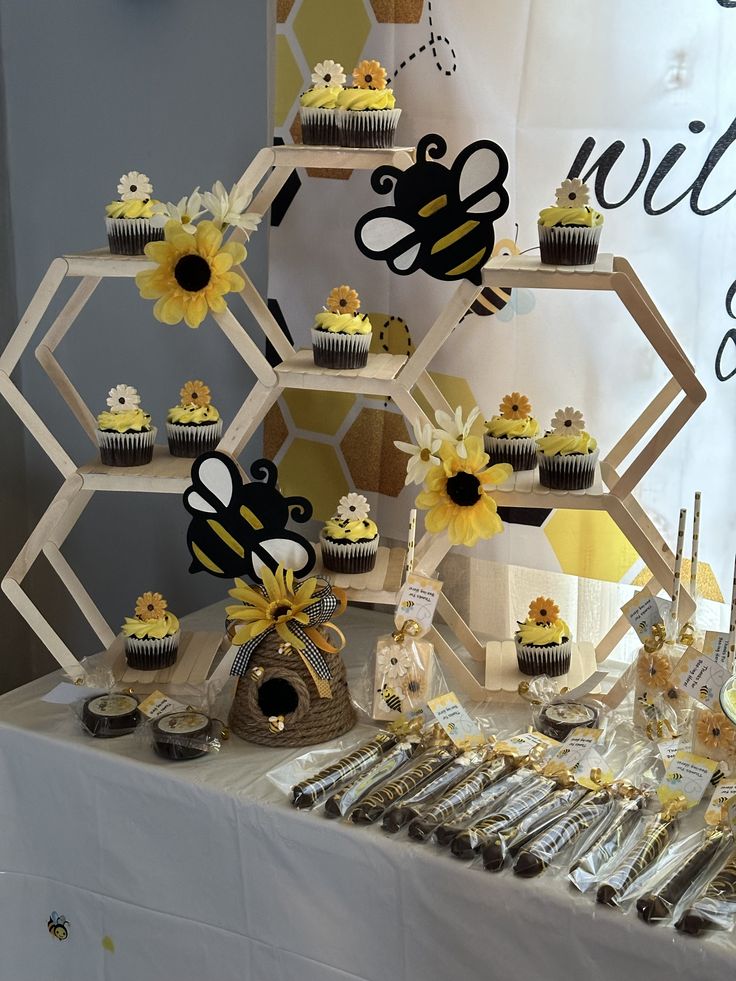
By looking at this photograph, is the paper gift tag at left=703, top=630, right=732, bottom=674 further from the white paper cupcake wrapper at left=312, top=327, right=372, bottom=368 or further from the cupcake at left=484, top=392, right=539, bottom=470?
the white paper cupcake wrapper at left=312, top=327, right=372, bottom=368

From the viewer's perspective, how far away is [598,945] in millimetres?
1250

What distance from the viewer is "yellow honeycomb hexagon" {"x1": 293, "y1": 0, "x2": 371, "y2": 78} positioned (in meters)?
1.88

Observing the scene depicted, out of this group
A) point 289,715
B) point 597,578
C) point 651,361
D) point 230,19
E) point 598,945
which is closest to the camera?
point 598,945

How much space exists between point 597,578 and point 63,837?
0.90 metres

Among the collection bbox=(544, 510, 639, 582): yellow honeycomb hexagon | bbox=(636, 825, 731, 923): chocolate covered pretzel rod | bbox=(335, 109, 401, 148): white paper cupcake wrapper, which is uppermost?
bbox=(335, 109, 401, 148): white paper cupcake wrapper

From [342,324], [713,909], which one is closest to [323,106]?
[342,324]

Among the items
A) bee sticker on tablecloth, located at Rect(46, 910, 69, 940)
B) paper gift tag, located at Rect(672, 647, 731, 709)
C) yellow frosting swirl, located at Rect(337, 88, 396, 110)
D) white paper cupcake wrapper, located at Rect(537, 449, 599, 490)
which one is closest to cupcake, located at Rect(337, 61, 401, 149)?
yellow frosting swirl, located at Rect(337, 88, 396, 110)

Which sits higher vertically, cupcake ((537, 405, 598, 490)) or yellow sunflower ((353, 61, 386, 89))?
yellow sunflower ((353, 61, 386, 89))

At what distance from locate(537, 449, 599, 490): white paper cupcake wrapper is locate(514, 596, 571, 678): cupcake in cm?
19

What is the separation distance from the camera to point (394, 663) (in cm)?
169

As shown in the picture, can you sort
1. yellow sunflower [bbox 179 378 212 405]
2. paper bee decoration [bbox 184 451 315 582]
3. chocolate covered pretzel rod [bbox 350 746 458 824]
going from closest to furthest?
chocolate covered pretzel rod [bbox 350 746 458 824] → paper bee decoration [bbox 184 451 315 582] → yellow sunflower [bbox 179 378 212 405]

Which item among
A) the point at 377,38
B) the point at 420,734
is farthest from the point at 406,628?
the point at 377,38

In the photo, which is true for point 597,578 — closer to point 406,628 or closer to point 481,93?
point 406,628

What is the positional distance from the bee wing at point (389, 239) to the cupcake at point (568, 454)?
314 mm
